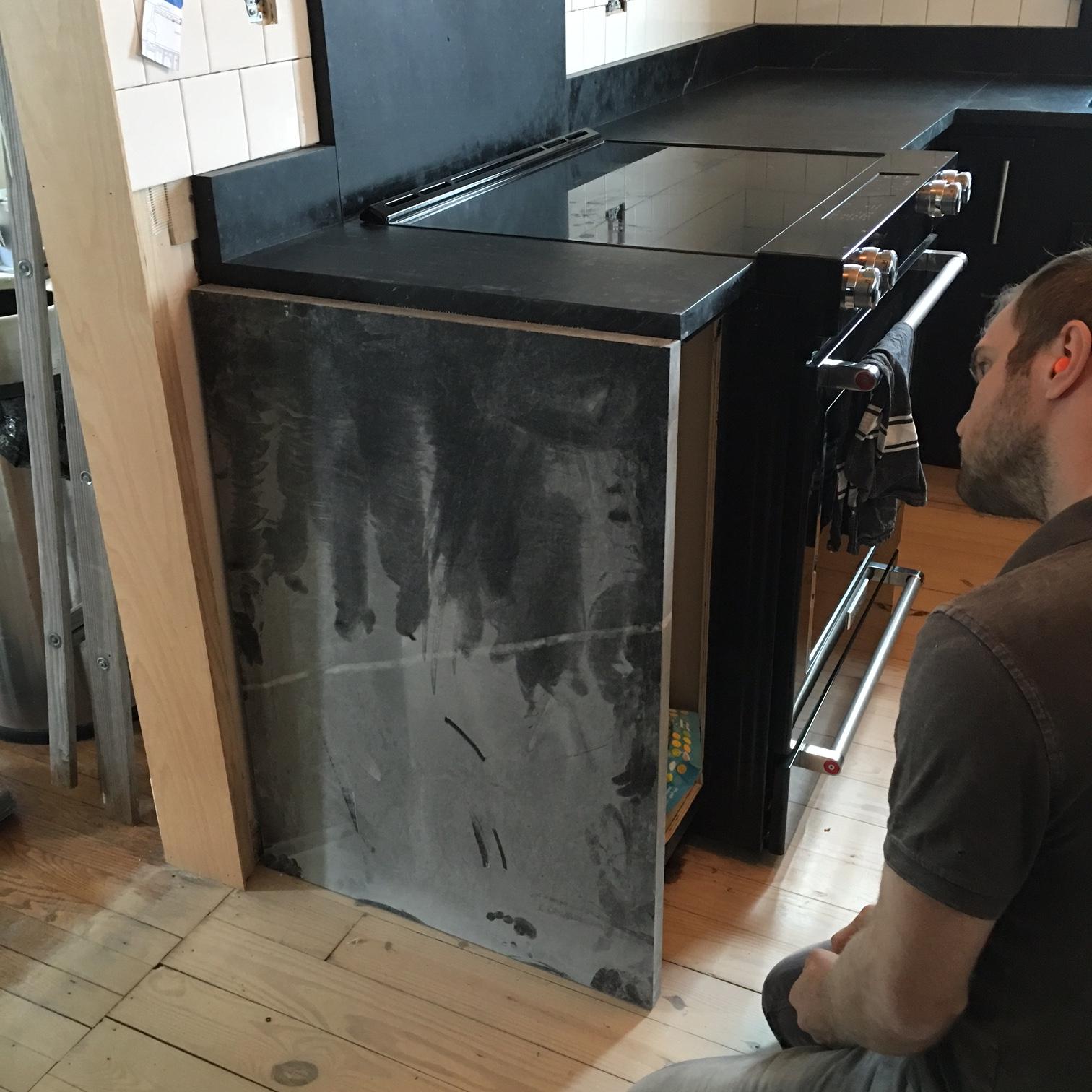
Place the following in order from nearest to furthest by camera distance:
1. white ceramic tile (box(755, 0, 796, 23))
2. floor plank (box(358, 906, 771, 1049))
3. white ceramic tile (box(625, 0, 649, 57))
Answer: floor plank (box(358, 906, 771, 1049)) < white ceramic tile (box(625, 0, 649, 57)) < white ceramic tile (box(755, 0, 796, 23))

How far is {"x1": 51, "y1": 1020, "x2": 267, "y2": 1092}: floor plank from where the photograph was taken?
4.77 ft

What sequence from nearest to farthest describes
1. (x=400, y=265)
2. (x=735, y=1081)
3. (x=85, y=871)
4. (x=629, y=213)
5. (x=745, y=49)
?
(x=735, y=1081), (x=400, y=265), (x=629, y=213), (x=85, y=871), (x=745, y=49)

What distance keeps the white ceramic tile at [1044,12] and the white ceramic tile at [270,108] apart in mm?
2272

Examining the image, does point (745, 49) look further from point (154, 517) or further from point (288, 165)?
point (154, 517)

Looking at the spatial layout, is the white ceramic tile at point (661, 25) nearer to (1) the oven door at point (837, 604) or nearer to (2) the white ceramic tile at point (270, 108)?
(1) the oven door at point (837, 604)

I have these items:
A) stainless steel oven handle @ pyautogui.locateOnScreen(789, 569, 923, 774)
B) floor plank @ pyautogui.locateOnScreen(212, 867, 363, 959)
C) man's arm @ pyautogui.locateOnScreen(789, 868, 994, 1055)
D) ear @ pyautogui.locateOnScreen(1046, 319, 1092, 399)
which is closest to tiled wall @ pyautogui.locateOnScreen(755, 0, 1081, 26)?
stainless steel oven handle @ pyautogui.locateOnScreen(789, 569, 923, 774)

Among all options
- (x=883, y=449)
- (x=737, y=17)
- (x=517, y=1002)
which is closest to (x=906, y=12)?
(x=737, y=17)

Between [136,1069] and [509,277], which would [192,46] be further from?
[136,1069]

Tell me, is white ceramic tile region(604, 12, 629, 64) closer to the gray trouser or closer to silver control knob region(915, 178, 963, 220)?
silver control knob region(915, 178, 963, 220)

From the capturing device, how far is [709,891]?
1743 mm

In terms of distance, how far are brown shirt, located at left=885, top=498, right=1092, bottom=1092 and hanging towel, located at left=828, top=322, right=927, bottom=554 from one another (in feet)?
2.42

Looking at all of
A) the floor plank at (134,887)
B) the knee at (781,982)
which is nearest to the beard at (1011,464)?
the knee at (781,982)

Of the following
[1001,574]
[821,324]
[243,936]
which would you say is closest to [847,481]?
[821,324]

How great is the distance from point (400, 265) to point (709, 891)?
102 cm
